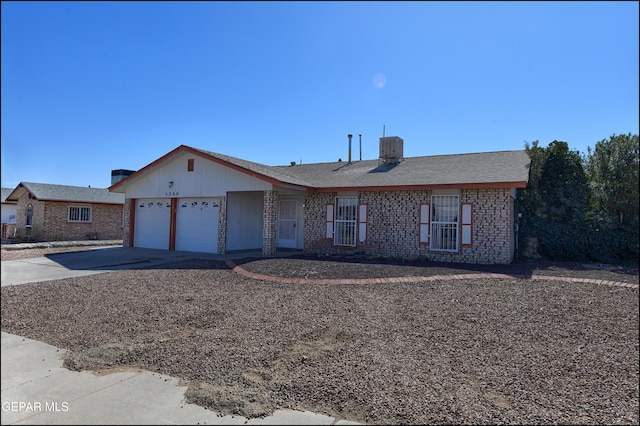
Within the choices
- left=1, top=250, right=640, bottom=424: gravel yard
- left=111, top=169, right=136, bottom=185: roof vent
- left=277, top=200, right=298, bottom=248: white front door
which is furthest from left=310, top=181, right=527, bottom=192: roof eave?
left=111, top=169, right=136, bottom=185: roof vent

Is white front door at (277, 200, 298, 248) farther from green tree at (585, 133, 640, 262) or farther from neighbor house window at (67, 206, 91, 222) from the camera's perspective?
neighbor house window at (67, 206, 91, 222)

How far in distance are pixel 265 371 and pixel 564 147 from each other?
15.1 m

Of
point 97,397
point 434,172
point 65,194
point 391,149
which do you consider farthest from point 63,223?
point 97,397

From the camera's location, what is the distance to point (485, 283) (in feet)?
25.6

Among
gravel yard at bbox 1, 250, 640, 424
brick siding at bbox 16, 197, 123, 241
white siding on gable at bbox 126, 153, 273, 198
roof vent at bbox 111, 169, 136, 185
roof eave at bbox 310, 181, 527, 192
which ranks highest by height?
roof vent at bbox 111, 169, 136, 185

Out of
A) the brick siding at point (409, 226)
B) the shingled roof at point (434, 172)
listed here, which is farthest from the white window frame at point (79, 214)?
the brick siding at point (409, 226)

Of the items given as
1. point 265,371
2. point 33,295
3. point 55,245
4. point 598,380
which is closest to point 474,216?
point 598,380

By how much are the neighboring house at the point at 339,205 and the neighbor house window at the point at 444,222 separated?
3 centimetres

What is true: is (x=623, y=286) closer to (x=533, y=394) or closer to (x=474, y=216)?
(x=533, y=394)

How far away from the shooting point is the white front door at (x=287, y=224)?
55.2 feet

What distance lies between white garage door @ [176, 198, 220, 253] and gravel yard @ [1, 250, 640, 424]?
25.5 ft

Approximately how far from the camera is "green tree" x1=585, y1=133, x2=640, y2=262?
12352 millimetres

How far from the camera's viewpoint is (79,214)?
22281mm

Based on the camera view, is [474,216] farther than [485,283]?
Yes
